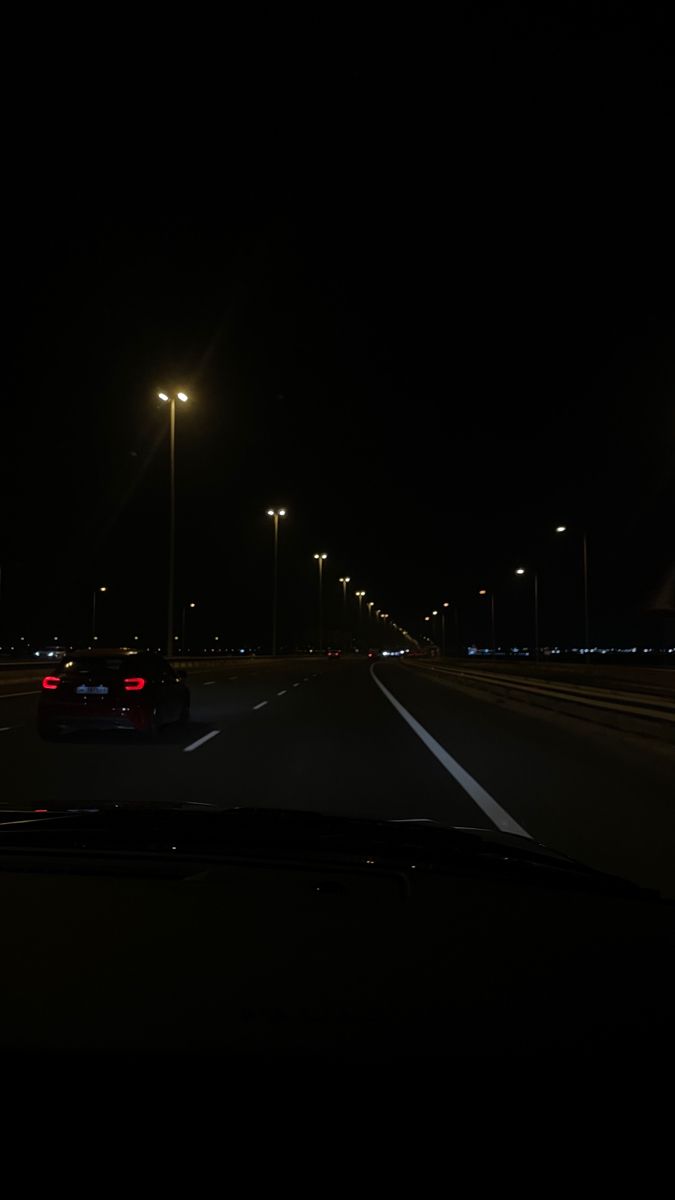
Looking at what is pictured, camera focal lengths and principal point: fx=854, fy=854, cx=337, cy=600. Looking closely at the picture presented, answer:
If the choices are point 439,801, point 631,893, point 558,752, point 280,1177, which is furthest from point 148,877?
point 558,752

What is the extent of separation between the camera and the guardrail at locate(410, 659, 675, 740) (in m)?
13.5

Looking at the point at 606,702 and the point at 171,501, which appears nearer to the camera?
the point at 606,702

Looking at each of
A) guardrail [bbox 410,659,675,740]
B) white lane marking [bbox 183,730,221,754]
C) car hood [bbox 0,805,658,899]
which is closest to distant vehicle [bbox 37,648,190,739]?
white lane marking [bbox 183,730,221,754]

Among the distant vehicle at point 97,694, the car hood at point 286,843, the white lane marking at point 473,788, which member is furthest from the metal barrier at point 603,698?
the car hood at point 286,843

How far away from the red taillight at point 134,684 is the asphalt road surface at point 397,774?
93 centimetres

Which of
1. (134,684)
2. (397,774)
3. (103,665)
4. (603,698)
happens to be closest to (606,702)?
(603,698)

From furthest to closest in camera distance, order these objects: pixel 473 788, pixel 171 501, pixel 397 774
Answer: pixel 171 501, pixel 397 774, pixel 473 788

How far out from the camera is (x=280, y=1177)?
1.82 meters

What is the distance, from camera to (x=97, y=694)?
44.0 feet

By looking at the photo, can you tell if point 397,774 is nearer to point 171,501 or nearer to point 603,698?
point 603,698

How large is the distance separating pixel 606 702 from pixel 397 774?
715 centimetres

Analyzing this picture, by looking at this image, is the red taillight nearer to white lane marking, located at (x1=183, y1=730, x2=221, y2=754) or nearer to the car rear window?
the car rear window

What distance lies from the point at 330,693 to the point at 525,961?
2616cm

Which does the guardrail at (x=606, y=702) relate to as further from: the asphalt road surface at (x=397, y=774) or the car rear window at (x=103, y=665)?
the car rear window at (x=103, y=665)
